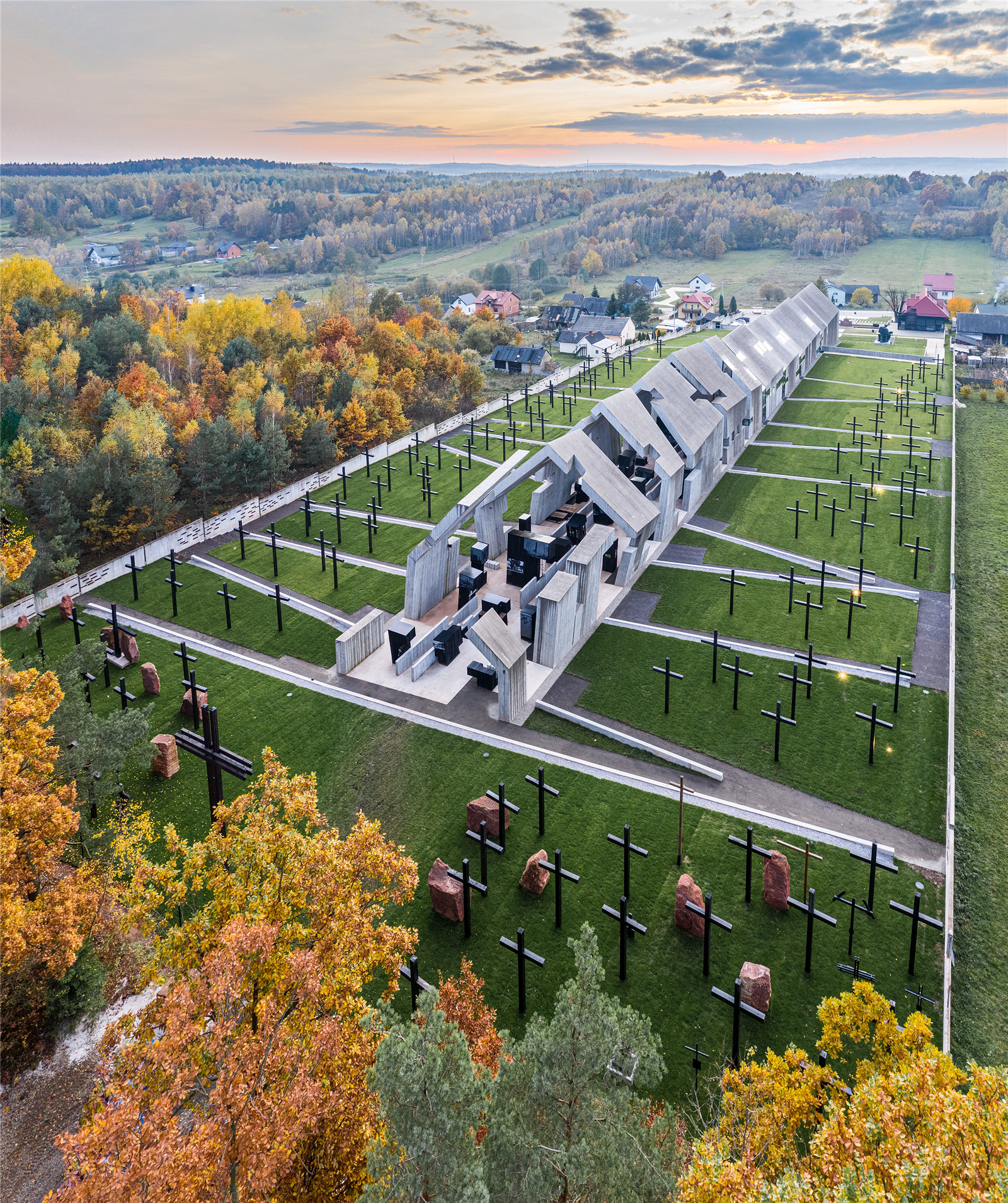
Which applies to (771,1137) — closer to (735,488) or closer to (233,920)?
(233,920)

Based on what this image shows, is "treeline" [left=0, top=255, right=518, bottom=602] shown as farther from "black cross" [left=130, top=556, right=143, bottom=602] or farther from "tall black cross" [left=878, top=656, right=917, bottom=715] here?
"tall black cross" [left=878, top=656, right=917, bottom=715]

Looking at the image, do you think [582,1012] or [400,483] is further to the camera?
[400,483]

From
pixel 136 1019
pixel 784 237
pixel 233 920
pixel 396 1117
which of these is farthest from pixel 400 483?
pixel 784 237

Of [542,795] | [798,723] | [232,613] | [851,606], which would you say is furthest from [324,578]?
[851,606]

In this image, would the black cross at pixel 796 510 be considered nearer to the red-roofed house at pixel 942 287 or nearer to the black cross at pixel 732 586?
the black cross at pixel 732 586

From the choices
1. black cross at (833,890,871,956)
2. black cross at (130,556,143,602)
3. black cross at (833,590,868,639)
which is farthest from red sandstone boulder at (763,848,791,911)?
black cross at (130,556,143,602)

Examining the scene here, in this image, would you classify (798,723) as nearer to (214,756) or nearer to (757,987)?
(757,987)

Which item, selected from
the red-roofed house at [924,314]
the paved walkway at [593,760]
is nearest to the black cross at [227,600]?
the paved walkway at [593,760]
